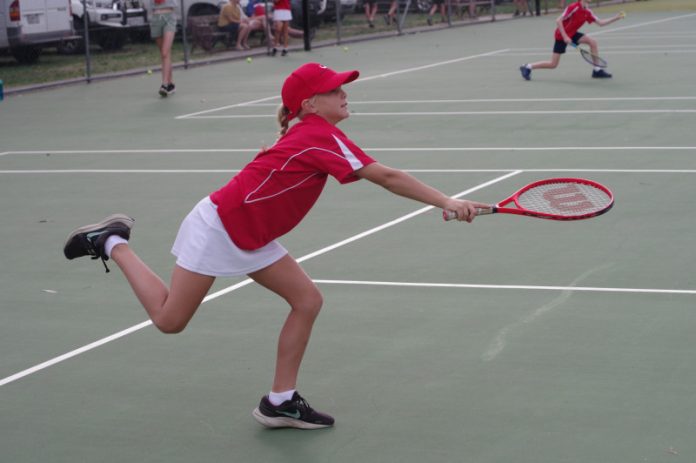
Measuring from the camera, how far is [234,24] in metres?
26.7

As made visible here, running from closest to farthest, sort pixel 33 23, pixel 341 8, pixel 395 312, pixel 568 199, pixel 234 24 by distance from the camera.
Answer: pixel 568 199
pixel 395 312
pixel 33 23
pixel 234 24
pixel 341 8

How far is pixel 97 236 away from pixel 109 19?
21.9 meters

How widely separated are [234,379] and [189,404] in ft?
1.27

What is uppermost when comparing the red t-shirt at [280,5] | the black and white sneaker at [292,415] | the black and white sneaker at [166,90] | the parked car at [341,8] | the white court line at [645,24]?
the red t-shirt at [280,5]

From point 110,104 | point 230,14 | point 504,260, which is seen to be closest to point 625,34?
point 230,14

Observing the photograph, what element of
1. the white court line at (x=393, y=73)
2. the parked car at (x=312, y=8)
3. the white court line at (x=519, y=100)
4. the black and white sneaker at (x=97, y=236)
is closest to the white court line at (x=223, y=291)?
the black and white sneaker at (x=97, y=236)

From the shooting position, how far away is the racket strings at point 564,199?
217 inches

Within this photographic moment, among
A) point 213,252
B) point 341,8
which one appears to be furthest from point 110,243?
point 341,8

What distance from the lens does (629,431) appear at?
5.05 metres

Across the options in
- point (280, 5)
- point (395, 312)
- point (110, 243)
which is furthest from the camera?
point (280, 5)

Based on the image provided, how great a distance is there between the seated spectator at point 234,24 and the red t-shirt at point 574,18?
956cm

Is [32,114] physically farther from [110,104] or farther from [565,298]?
[565,298]

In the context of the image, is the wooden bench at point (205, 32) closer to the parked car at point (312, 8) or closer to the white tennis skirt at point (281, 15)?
the white tennis skirt at point (281, 15)

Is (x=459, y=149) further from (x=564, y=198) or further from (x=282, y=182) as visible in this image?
(x=282, y=182)
